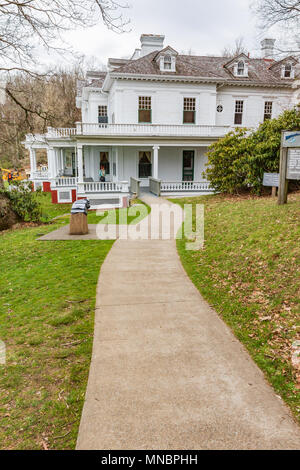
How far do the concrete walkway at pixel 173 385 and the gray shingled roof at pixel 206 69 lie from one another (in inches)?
842

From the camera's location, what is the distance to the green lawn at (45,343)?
11.5ft

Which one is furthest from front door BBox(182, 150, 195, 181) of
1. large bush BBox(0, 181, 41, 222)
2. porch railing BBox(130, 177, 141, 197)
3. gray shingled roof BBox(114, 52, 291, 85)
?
large bush BBox(0, 181, 41, 222)

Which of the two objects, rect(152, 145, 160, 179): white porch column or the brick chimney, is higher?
the brick chimney

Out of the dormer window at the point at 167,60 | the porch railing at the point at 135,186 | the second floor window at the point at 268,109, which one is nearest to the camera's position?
the porch railing at the point at 135,186

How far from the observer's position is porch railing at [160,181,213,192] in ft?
76.2

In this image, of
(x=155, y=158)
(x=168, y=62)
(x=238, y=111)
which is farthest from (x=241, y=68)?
(x=155, y=158)

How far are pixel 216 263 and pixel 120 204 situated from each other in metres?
14.1

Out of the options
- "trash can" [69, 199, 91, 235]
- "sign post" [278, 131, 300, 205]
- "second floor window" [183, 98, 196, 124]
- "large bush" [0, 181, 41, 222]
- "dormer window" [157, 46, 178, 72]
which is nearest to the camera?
"sign post" [278, 131, 300, 205]

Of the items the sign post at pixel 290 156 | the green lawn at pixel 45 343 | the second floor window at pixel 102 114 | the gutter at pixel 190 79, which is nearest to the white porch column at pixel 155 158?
the gutter at pixel 190 79

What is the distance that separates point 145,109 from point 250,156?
36.4 feet

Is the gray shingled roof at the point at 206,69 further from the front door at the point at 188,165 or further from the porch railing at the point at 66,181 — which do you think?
the porch railing at the point at 66,181

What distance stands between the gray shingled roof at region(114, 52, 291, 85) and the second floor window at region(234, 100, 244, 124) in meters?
1.61

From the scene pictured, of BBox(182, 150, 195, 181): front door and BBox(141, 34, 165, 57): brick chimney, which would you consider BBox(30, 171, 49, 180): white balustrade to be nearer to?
BBox(141, 34, 165, 57): brick chimney
